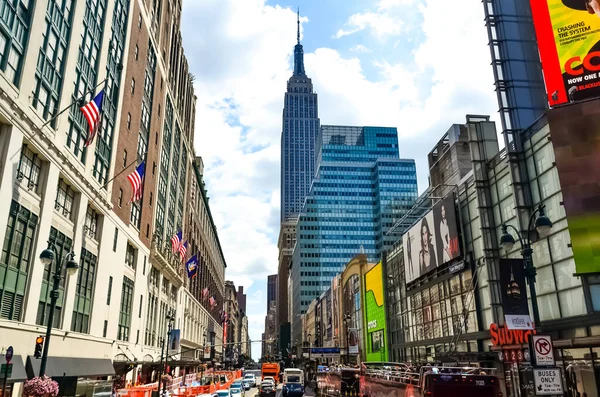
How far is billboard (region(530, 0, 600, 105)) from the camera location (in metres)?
30.0

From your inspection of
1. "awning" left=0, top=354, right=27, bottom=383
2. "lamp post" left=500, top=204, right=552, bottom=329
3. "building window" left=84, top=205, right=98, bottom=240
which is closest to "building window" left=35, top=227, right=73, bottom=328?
"building window" left=84, top=205, right=98, bottom=240

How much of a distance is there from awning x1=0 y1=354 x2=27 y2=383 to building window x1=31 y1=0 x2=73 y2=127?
14.2 m

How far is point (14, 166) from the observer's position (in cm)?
2438

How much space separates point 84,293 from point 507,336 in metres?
30.8

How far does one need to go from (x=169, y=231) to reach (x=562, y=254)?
2105 inches

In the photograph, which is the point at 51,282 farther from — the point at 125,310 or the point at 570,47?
the point at 570,47

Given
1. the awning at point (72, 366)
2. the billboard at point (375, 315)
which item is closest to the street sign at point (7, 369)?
the awning at point (72, 366)

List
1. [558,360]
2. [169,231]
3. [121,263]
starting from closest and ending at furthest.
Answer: [558,360] → [121,263] → [169,231]

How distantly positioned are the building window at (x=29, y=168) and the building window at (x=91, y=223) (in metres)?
8.33

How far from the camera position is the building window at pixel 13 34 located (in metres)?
23.6

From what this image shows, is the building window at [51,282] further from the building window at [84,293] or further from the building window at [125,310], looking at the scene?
the building window at [125,310]

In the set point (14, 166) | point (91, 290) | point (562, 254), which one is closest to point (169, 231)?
point (91, 290)

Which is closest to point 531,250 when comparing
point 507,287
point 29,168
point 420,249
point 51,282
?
point 507,287

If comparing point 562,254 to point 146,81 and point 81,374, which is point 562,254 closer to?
point 81,374
